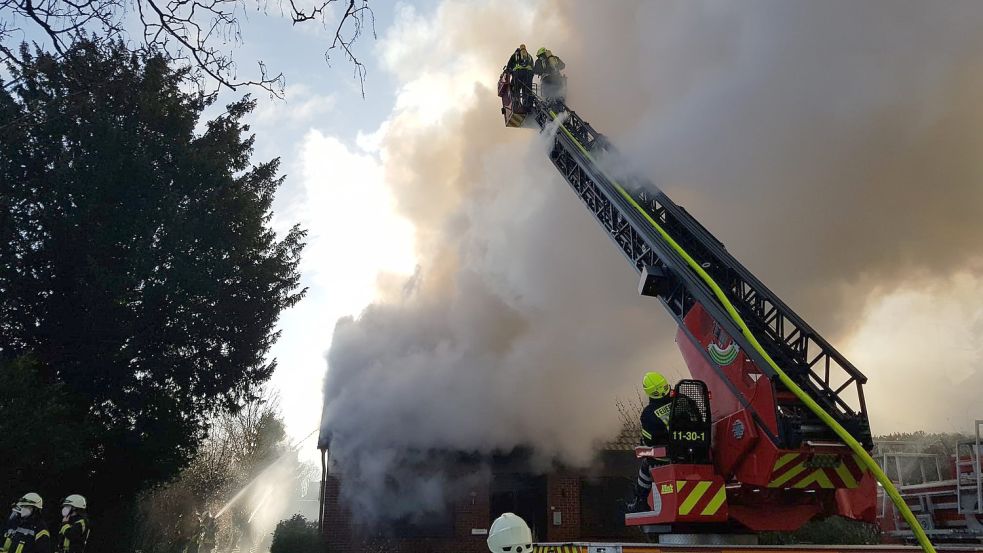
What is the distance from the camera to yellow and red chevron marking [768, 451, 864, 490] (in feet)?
17.5

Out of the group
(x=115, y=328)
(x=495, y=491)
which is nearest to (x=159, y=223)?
(x=115, y=328)

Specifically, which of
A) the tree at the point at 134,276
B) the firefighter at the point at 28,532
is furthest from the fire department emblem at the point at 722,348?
the tree at the point at 134,276

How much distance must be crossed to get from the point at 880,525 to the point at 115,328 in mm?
12550

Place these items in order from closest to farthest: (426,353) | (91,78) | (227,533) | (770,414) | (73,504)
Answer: (91,78) → (770,414) → (73,504) → (426,353) → (227,533)


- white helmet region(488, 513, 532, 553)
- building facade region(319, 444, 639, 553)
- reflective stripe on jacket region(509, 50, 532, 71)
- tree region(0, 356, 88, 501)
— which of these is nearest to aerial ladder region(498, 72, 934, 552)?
white helmet region(488, 513, 532, 553)

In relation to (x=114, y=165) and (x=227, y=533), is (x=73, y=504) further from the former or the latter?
(x=227, y=533)

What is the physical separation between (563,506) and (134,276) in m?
11.0

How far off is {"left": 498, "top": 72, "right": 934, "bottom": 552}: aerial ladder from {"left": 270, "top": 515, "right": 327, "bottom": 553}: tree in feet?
34.0

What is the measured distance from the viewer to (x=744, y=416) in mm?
5719

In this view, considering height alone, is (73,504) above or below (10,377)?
below

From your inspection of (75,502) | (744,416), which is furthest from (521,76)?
(75,502)

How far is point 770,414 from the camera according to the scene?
5.43 meters

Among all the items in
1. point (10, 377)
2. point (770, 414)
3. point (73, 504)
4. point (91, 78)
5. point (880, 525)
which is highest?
point (91, 78)

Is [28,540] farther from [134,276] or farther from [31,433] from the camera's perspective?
[134,276]
